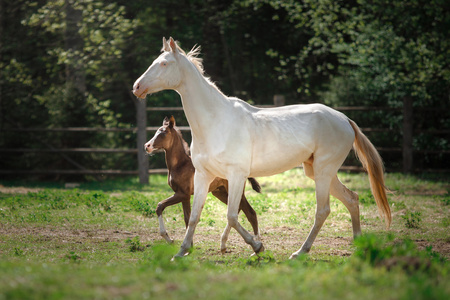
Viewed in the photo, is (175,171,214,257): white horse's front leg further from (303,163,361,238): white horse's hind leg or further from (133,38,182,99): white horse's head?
(303,163,361,238): white horse's hind leg

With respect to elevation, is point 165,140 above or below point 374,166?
above

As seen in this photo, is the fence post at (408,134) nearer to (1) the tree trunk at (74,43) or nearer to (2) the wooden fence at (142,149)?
(2) the wooden fence at (142,149)

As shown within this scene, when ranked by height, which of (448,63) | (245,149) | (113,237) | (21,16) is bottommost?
(113,237)

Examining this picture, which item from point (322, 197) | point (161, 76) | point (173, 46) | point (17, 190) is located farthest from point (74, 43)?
point (322, 197)

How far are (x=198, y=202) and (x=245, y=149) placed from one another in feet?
2.67

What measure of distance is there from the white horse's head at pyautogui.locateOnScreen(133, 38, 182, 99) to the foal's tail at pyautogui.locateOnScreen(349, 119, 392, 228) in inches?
96.9

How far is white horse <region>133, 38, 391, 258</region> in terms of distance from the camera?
586 cm

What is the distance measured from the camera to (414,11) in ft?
46.8

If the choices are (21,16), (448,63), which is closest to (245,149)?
(448,63)

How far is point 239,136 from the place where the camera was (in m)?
5.95

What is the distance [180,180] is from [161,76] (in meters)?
1.83

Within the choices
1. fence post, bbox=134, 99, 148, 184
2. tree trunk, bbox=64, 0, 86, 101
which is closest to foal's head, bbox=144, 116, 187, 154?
fence post, bbox=134, 99, 148, 184

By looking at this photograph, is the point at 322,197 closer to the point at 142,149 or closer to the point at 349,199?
the point at 349,199

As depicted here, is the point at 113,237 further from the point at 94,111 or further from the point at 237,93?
the point at 237,93
